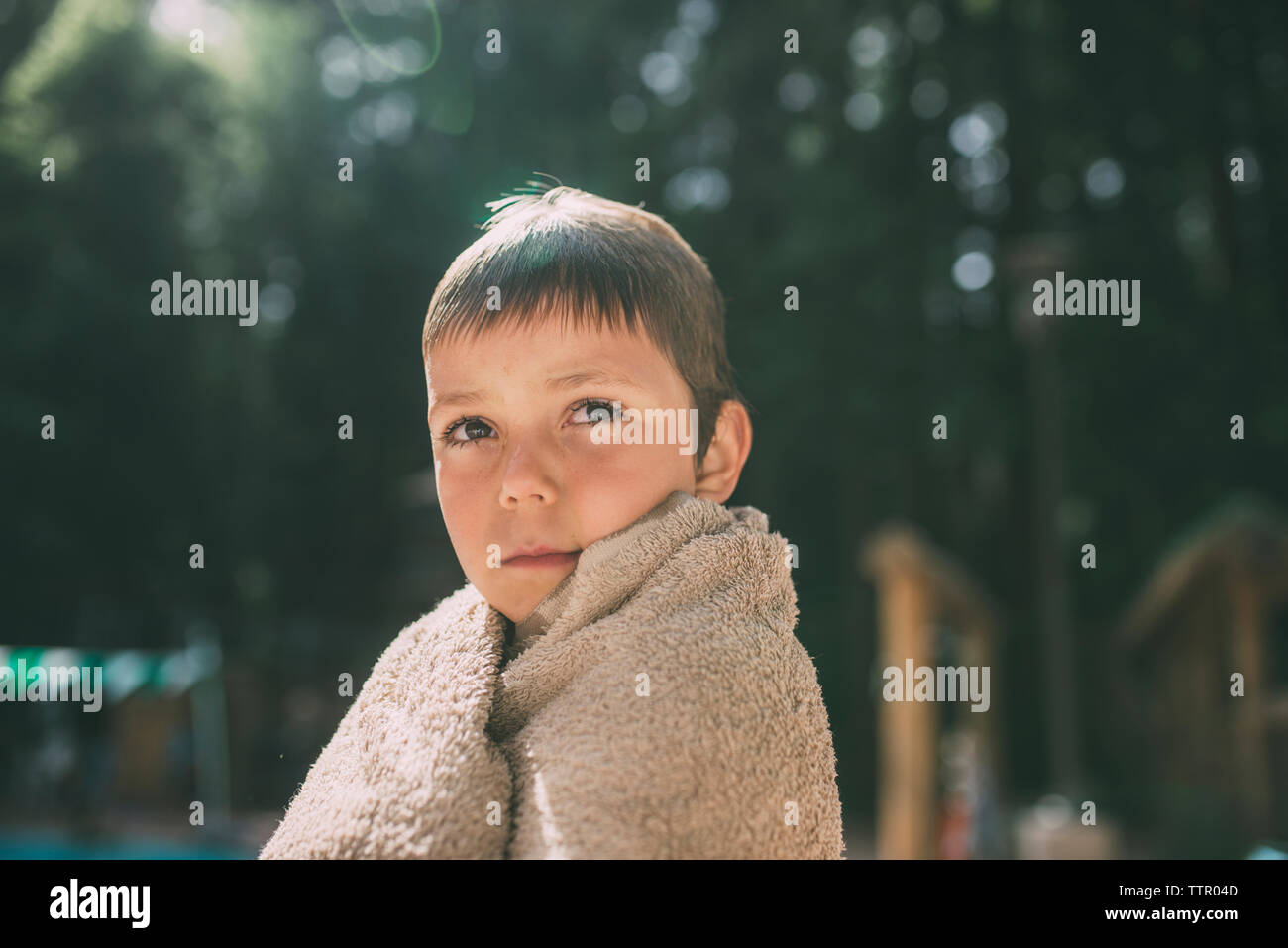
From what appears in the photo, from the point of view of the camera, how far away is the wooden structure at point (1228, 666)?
5.71 meters

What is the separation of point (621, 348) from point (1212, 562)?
18.8 feet

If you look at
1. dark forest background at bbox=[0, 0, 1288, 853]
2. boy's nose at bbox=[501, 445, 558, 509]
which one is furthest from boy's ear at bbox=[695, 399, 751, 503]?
dark forest background at bbox=[0, 0, 1288, 853]

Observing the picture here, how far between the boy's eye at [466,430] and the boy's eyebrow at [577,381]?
0.02 metres

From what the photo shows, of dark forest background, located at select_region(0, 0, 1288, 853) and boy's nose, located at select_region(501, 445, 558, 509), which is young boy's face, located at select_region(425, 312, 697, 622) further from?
dark forest background, located at select_region(0, 0, 1288, 853)

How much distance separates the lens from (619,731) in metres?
1.04

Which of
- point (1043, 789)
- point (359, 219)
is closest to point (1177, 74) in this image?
point (1043, 789)

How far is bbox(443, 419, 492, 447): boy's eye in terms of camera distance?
1.23 meters

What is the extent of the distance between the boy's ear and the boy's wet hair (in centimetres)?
2

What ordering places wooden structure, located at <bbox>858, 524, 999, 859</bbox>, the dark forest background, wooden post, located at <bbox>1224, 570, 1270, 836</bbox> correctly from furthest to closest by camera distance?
the dark forest background
wooden structure, located at <bbox>858, 524, 999, 859</bbox>
wooden post, located at <bbox>1224, 570, 1270, 836</bbox>

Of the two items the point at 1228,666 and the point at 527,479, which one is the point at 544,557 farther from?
the point at 1228,666

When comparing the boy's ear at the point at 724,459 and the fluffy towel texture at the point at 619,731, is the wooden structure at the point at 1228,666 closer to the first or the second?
the boy's ear at the point at 724,459

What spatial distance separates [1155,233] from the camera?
11234 mm
